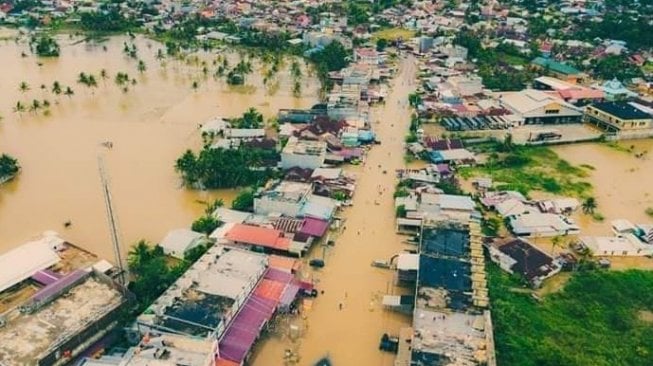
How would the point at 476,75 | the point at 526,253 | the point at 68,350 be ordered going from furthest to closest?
the point at 476,75, the point at 526,253, the point at 68,350

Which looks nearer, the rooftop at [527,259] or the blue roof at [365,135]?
the rooftop at [527,259]

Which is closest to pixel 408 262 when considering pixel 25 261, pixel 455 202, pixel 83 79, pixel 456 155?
pixel 455 202

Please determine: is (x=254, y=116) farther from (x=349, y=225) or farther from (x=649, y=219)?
(x=649, y=219)

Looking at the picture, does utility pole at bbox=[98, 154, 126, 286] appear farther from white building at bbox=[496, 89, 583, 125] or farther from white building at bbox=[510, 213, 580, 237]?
white building at bbox=[496, 89, 583, 125]

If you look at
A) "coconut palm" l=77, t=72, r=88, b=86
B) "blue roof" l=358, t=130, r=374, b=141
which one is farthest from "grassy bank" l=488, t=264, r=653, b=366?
"coconut palm" l=77, t=72, r=88, b=86

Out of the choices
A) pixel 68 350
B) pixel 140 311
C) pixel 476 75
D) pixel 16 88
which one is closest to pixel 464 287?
pixel 140 311

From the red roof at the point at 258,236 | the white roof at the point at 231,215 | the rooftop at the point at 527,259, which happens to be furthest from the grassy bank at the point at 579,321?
the white roof at the point at 231,215

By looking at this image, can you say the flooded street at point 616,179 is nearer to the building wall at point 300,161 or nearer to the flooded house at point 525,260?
the flooded house at point 525,260
